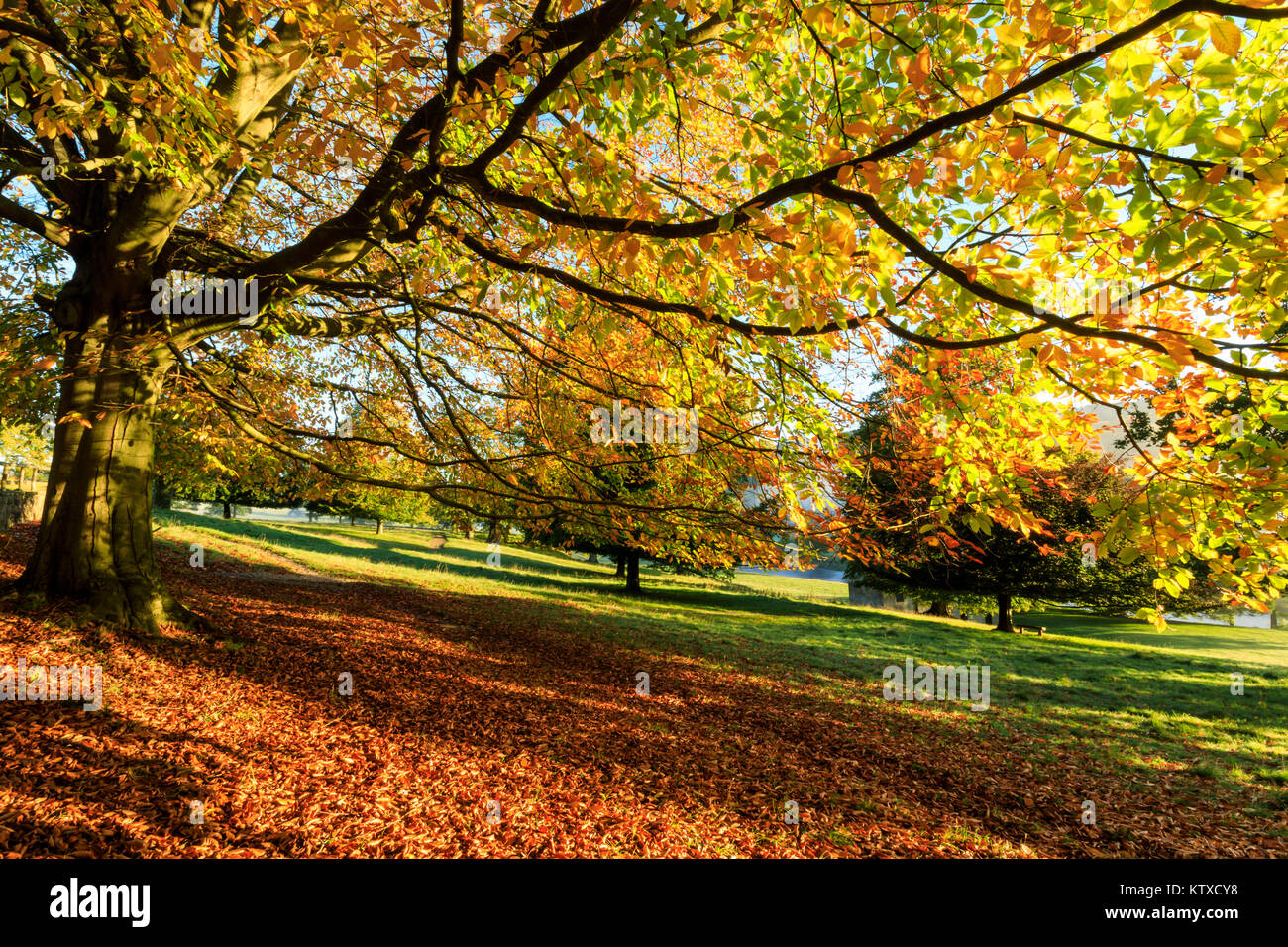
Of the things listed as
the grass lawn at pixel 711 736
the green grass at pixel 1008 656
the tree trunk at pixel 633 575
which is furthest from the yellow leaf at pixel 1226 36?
the tree trunk at pixel 633 575

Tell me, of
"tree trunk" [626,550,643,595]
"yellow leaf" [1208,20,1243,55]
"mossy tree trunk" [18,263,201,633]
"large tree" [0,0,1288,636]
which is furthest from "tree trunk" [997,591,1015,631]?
Answer: "mossy tree trunk" [18,263,201,633]

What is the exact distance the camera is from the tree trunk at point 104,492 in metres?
5.82

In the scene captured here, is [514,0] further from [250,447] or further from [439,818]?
[250,447]

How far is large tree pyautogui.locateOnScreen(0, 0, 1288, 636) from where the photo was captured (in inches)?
105

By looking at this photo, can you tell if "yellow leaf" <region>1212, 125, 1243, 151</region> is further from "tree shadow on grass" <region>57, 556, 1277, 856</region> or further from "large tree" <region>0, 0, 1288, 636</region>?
"tree shadow on grass" <region>57, 556, 1277, 856</region>

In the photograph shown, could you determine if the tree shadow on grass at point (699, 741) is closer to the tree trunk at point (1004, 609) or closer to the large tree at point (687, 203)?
the large tree at point (687, 203)

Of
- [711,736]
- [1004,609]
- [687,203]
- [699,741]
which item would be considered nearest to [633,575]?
[1004,609]

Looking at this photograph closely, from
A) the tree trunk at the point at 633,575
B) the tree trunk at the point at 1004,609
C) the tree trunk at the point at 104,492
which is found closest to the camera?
the tree trunk at the point at 104,492

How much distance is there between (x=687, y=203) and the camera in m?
5.02

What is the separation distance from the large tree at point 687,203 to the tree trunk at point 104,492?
3cm

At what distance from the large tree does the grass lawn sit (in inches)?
88.8

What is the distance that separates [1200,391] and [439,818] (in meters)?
6.12

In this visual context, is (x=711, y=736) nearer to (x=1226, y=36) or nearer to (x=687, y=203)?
(x=687, y=203)
